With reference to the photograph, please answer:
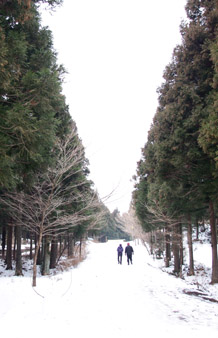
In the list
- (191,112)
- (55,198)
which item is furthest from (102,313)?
(191,112)

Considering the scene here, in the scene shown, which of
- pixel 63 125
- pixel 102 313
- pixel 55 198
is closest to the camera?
pixel 102 313

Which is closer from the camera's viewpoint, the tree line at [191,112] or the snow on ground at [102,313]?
the snow on ground at [102,313]

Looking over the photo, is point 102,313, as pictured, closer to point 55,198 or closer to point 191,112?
point 55,198

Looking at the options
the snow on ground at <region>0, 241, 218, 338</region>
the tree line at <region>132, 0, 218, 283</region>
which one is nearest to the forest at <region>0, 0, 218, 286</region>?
the tree line at <region>132, 0, 218, 283</region>

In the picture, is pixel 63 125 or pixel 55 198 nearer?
pixel 55 198

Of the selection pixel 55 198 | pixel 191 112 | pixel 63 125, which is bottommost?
pixel 55 198

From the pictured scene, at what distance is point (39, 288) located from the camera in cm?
802

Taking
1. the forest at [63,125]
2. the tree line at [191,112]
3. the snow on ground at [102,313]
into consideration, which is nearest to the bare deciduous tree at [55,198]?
the forest at [63,125]

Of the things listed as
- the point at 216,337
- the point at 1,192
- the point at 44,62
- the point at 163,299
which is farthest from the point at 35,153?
the point at 1,192

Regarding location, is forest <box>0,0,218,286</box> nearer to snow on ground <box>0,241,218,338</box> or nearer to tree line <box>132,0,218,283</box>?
tree line <box>132,0,218,283</box>

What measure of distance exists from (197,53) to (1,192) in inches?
433

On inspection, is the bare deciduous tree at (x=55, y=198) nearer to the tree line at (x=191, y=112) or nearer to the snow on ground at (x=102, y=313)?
the snow on ground at (x=102, y=313)

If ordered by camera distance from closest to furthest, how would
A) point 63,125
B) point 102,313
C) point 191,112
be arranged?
point 102,313
point 191,112
point 63,125

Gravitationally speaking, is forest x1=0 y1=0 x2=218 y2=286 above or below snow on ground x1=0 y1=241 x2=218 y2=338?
above
